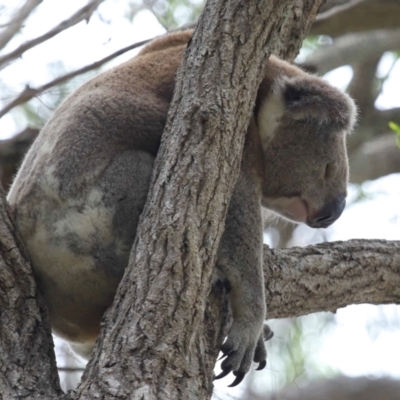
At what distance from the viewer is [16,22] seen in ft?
12.5

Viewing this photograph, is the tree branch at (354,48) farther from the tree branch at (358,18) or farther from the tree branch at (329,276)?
the tree branch at (329,276)

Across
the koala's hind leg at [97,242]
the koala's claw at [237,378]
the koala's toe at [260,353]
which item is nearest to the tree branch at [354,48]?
the koala's toe at [260,353]

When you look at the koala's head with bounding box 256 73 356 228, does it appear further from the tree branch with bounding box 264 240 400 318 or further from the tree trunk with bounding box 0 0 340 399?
the tree trunk with bounding box 0 0 340 399

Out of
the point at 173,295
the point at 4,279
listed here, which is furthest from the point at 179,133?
the point at 4,279

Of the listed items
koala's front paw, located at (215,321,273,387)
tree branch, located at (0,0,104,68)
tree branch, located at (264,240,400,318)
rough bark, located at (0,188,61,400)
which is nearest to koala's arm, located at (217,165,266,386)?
koala's front paw, located at (215,321,273,387)

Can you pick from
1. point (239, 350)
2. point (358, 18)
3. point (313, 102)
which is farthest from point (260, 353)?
point (358, 18)

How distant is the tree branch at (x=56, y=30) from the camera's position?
149 inches

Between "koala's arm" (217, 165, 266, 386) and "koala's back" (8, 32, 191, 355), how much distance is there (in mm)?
471

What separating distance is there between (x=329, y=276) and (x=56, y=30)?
6.95 feet

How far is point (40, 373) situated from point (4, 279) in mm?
418

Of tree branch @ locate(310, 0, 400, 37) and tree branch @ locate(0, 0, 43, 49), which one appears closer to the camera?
tree branch @ locate(0, 0, 43, 49)

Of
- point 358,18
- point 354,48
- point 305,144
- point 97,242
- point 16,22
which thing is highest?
point 16,22

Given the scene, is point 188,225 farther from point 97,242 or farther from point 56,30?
point 56,30

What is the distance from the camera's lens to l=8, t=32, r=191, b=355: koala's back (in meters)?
3.04
